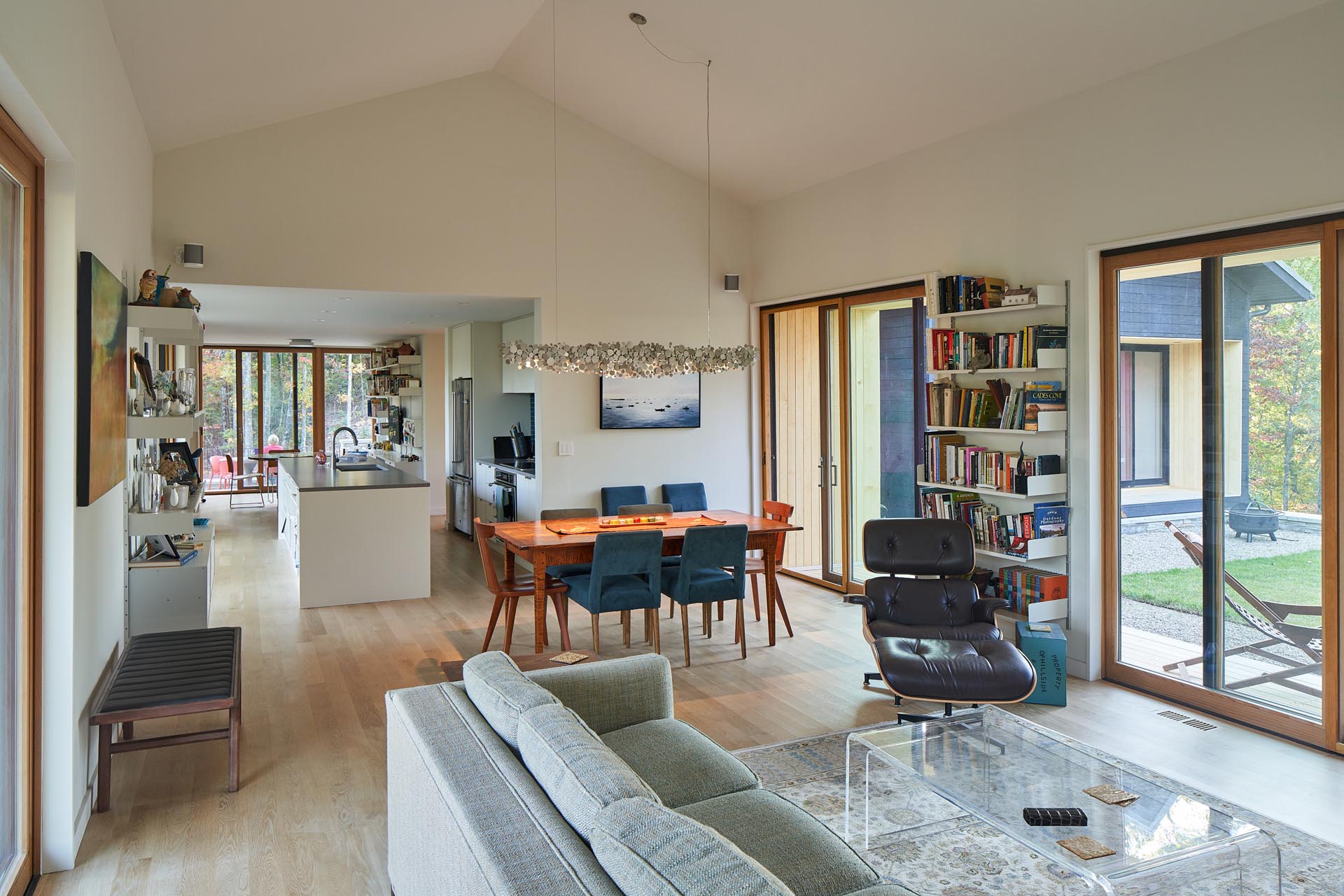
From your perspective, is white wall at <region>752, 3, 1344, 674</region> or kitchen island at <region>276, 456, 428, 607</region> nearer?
white wall at <region>752, 3, 1344, 674</region>

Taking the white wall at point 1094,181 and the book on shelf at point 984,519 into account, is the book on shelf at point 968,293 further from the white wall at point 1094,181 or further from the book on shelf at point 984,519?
the book on shelf at point 984,519

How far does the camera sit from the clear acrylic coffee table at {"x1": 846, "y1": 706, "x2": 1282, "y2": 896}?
247 centimetres

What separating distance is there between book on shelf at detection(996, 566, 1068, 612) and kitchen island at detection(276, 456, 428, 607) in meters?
4.23

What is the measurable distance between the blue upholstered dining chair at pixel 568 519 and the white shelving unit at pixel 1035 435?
187 cm

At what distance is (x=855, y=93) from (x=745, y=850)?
478 centimetres

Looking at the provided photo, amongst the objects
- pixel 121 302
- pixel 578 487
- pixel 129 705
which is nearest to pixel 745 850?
pixel 129 705

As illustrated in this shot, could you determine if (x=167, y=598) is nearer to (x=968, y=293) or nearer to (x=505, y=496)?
(x=505, y=496)

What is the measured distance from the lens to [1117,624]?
4941 mm

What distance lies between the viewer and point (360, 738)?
4.16m

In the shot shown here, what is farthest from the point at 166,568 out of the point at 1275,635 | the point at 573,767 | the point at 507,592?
the point at 1275,635

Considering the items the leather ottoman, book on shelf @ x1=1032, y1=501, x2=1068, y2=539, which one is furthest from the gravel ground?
the leather ottoman

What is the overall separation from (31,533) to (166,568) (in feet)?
6.65

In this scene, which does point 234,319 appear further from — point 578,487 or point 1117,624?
point 1117,624

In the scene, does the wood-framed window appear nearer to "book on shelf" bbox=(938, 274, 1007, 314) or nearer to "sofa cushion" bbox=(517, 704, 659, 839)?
"book on shelf" bbox=(938, 274, 1007, 314)
